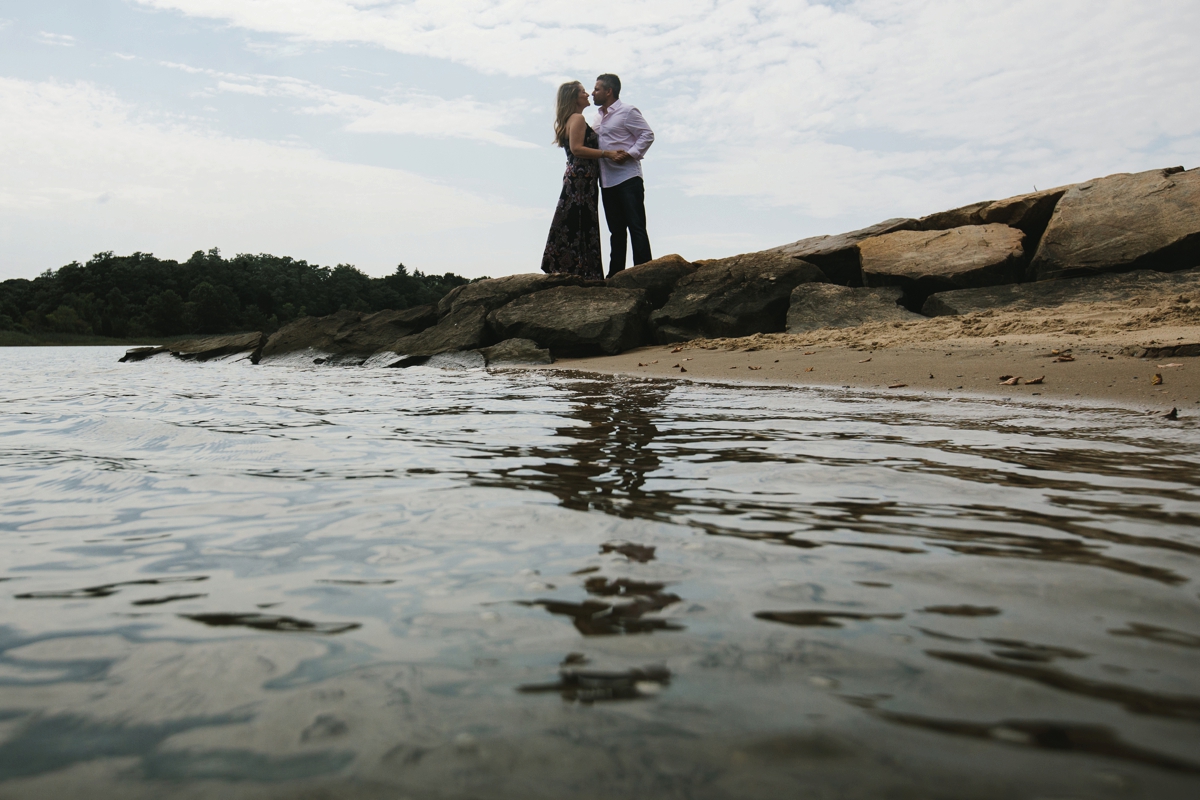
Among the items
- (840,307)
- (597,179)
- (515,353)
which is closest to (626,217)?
(597,179)

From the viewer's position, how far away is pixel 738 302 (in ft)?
32.8

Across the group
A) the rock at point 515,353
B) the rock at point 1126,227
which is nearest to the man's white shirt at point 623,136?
the rock at point 515,353

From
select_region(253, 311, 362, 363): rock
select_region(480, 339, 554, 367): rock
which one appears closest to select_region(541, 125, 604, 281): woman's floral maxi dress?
select_region(480, 339, 554, 367): rock

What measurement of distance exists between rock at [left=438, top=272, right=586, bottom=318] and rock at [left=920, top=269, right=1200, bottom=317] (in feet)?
15.7

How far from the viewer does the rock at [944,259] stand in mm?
8828

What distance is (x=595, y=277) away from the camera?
37.9 feet

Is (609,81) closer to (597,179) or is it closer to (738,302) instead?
(597,179)

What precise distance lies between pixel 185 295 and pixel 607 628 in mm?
67800

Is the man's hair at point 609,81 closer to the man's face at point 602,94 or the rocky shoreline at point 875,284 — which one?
the man's face at point 602,94

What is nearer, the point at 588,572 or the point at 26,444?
the point at 588,572

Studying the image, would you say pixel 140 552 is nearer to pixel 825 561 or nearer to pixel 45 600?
pixel 45 600

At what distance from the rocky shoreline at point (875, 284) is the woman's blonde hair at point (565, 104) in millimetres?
2029

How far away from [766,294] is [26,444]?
26.7ft

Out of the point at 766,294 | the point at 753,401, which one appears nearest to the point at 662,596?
the point at 753,401
